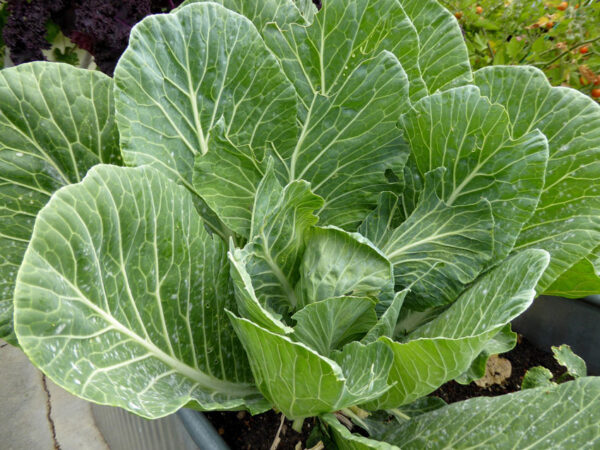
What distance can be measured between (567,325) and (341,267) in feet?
1.83

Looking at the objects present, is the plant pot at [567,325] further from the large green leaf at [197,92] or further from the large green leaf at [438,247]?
the large green leaf at [197,92]

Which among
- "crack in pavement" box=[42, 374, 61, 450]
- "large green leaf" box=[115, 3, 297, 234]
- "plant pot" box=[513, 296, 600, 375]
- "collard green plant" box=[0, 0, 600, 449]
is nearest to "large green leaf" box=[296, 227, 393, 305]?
"collard green plant" box=[0, 0, 600, 449]

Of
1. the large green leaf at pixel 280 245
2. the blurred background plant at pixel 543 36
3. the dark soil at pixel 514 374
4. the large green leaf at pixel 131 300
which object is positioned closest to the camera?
the large green leaf at pixel 131 300

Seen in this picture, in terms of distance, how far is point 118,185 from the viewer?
438 mm

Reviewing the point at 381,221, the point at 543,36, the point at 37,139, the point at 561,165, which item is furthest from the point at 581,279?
the point at 543,36

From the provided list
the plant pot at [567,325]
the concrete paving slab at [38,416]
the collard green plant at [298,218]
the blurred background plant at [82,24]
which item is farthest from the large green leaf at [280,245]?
the blurred background plant at [82,24]

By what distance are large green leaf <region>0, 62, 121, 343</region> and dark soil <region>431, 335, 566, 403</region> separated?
614 mm

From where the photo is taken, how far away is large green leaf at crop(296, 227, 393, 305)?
1.62ft

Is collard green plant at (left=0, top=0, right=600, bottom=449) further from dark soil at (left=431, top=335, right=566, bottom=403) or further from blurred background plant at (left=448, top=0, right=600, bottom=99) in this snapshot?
blurred background plant at (left=448, top=0, right=600, bottom=99)

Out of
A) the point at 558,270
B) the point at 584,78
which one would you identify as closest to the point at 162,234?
the point at 558,270

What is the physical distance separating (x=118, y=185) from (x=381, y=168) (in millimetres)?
318

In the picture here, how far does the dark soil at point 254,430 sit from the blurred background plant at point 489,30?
0.97 metres

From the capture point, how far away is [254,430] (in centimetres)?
64

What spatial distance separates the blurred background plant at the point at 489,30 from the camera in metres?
1.16
